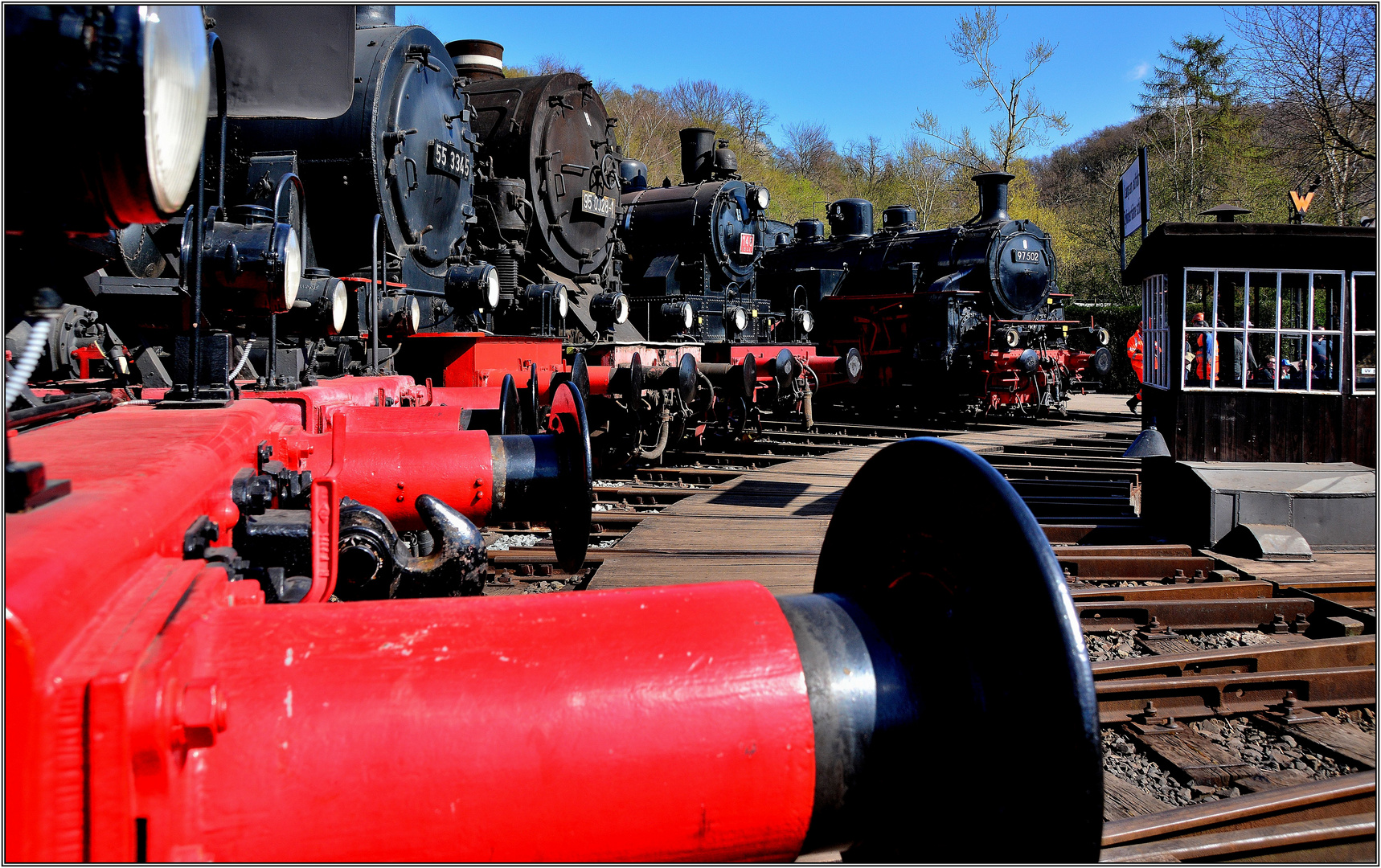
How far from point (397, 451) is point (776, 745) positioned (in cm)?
212

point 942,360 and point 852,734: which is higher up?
Result: point 942,360

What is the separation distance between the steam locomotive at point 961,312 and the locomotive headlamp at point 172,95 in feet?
47.4

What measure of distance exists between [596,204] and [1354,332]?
694 cm

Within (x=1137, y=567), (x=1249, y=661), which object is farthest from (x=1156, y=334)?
(x=1249, y=661)

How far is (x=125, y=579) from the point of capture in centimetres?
110

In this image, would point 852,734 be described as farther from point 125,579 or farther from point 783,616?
point 125,579

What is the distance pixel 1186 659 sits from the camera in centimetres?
419

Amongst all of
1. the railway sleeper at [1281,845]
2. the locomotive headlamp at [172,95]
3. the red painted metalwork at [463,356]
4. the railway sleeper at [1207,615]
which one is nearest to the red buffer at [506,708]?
the locomotive headlamp at [172,95]

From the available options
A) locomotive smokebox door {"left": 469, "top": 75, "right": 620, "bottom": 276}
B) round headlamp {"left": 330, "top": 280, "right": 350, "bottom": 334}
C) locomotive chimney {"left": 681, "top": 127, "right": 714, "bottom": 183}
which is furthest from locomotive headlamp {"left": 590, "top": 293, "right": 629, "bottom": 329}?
locomotive chimney {"left": 681, "top": 127, "right": 714, "bottom": 183}

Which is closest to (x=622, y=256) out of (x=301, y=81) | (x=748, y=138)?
(x=301, y=81)

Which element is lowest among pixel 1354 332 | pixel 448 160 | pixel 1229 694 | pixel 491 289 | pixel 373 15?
pixel 1229 694

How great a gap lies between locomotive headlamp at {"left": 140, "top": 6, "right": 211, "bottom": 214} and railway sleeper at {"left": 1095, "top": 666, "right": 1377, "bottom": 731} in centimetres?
383

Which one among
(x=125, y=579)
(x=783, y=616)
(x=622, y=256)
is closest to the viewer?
(x=125, y=579)

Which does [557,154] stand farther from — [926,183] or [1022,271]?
[926,183]
